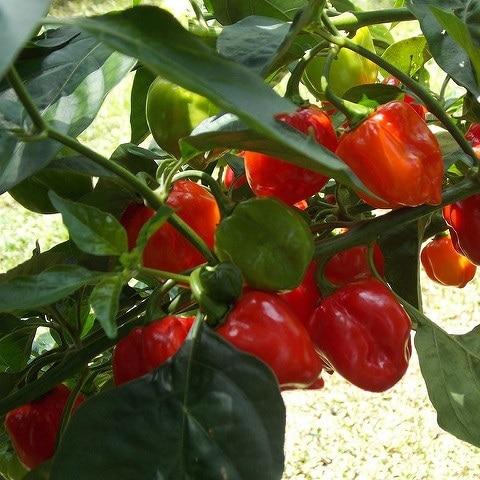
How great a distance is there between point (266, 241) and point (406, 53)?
333mm

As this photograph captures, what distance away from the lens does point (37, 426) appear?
76cm

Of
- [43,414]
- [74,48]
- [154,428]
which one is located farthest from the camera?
[43,414]

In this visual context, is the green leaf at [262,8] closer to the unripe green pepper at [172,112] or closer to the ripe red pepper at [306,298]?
the unripe green pepper at [172,112]

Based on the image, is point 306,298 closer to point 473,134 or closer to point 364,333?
point 364,333

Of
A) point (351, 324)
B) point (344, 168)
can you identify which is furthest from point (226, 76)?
point (351, 324)

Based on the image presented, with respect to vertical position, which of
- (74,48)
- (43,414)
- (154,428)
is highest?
(74,48)

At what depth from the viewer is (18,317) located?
75 cm

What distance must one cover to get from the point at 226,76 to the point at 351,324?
1.08ft

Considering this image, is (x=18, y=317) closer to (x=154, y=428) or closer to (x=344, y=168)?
(x=154, y=428)

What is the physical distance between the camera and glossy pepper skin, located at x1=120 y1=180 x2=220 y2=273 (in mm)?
639

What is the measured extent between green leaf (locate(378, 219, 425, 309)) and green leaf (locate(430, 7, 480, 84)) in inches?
6.7

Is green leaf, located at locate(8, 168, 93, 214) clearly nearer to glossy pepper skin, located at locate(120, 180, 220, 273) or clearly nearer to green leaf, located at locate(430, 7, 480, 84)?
glossy pepper skin, located at locate(120, 180, 220, 273)

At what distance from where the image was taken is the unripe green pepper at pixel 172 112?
68 cm

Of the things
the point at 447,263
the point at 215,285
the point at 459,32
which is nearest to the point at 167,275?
the point at 215,285
